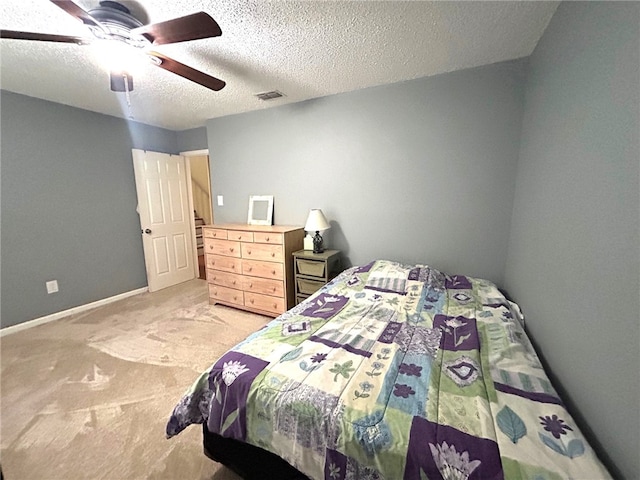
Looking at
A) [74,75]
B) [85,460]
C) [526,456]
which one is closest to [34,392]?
[85,460]

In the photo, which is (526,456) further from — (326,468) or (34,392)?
(34,392)

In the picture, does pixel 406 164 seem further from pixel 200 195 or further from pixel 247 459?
pixel 200 195

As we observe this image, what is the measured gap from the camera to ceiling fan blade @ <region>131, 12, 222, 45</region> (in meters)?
1.19

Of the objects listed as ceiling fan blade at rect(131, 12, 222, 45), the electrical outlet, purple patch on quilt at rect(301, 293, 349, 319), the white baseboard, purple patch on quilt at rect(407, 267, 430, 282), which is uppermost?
ceiling fan blade at rect(131, 12, 222, 45)

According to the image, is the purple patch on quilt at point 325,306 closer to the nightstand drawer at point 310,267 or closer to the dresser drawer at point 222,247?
the nightstand drawer at point 310,267

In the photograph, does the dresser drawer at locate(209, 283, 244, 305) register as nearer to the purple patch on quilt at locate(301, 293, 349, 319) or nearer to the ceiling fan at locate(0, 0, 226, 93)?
the purple patch on quilt at locate(301, 293, 349, 319)

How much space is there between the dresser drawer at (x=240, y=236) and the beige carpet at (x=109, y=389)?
2.87 feet

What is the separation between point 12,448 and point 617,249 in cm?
296

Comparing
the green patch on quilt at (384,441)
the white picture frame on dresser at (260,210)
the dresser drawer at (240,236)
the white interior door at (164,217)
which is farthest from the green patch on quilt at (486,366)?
the white interior door at (164,217)

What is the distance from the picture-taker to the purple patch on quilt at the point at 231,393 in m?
1.10

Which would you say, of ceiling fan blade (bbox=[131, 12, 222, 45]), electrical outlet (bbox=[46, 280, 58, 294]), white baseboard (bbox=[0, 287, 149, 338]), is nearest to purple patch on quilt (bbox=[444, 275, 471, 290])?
ceiling fan blade (bbox=[131, 12, 222, 45])

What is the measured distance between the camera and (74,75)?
2211 mm

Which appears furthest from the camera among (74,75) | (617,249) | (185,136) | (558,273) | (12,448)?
(185,136)

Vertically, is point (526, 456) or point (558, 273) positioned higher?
point (558, 273)
